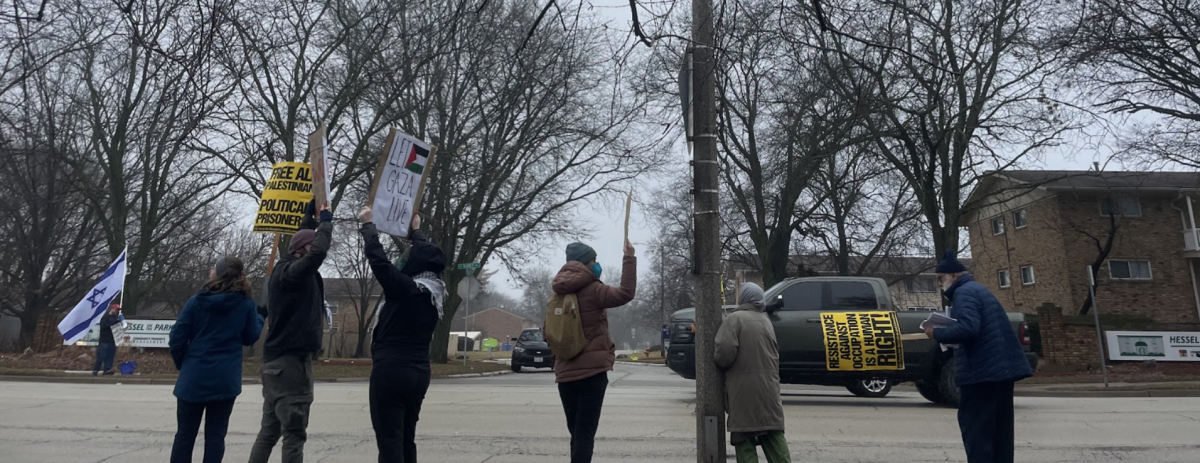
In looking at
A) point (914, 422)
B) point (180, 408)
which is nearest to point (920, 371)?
point (914, 422)

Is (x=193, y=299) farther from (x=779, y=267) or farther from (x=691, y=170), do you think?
(x=779, y=267)

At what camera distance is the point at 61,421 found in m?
8.94

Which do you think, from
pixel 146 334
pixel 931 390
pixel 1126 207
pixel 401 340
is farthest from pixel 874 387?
pixel 1126 207

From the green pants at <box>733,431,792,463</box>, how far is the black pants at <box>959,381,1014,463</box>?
1171mm

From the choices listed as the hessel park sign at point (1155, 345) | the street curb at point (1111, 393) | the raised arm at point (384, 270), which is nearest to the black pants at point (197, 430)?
the raised arm at point (384, 270)

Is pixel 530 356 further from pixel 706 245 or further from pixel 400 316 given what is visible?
pixel 400 316

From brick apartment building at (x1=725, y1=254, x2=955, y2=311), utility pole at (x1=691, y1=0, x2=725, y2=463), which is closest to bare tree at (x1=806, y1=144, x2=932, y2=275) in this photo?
brick apartment building at (x1=725, y1=254, x2=955, y2=311)

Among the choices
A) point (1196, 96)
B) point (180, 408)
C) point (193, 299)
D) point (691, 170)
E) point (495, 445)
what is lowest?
point (495, 445)

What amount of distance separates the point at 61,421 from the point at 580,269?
25.2ft

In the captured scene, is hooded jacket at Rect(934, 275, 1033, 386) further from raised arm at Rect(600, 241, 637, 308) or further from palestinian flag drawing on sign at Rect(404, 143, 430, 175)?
palestinian flag drawing on sign at Rect(404, 143, 430, 175)

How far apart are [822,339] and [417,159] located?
7.32 meters

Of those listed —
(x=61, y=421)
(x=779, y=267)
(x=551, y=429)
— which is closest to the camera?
(x=551, y=429)

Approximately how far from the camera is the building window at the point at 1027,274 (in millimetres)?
35812

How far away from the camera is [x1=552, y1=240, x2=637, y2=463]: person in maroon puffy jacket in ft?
15.8
